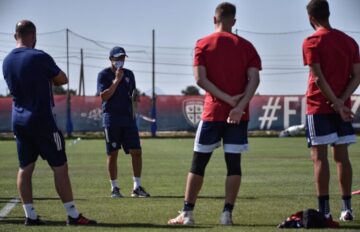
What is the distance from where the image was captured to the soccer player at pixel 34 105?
27.8ft

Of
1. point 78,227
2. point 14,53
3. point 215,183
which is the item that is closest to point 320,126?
point 78,227

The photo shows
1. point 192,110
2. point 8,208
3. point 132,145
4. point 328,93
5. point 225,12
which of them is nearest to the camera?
point 328,93

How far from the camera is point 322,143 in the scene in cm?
834

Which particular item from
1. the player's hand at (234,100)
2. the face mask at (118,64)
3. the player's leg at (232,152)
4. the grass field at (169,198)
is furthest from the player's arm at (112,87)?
the player's hand at (234,100)

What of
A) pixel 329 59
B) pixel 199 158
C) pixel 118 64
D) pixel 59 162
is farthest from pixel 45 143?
pixel 118 64

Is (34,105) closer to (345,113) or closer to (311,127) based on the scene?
(311,127)

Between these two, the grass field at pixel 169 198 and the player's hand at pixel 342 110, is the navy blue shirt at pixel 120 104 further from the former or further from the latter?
the player's hand at pixel 342 110

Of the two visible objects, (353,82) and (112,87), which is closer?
(353,82)

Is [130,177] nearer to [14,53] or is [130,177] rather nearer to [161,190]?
[161,190]

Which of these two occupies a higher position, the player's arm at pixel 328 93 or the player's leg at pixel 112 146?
the player's arm at pixel 328 93

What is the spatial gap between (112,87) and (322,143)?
410 centimetres

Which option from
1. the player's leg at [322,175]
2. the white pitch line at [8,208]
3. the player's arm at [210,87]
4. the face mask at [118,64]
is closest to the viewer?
the player's arm at [210,87]

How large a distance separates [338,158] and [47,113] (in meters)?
2.90

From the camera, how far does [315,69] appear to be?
8195mm
